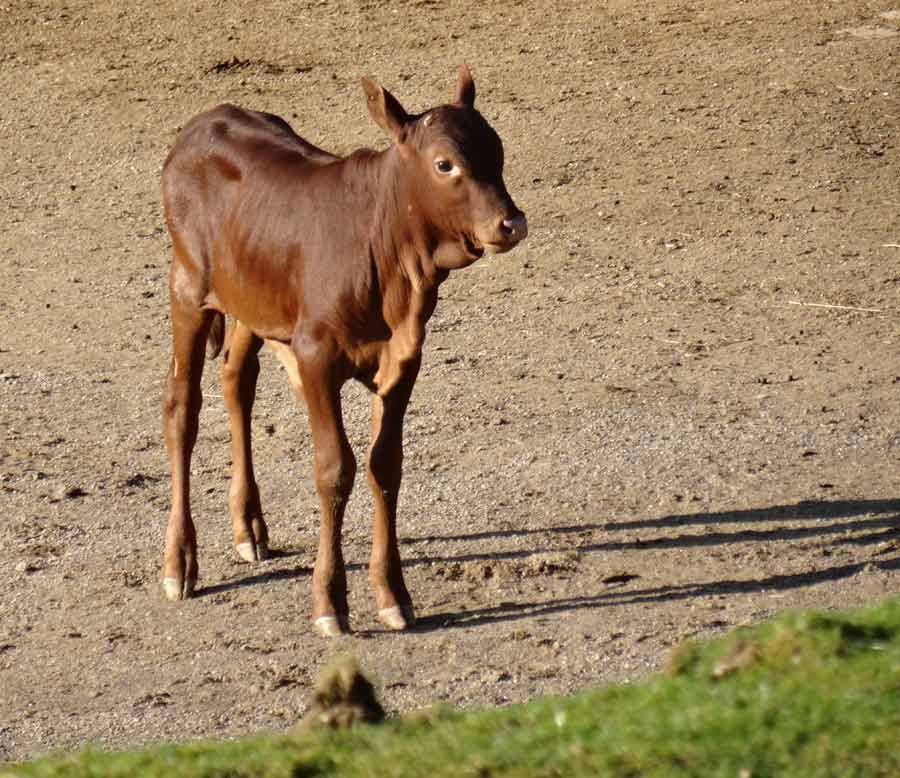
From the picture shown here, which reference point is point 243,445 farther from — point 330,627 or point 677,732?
point 677,732

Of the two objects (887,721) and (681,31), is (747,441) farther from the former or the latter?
(681,31)

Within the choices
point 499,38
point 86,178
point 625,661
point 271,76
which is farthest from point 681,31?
point 625,661

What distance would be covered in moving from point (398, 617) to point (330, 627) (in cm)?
27

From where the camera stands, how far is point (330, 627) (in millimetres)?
7262

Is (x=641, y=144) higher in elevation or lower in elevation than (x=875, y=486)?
higher

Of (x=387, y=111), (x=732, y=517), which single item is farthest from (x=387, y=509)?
(x=732, y=517)

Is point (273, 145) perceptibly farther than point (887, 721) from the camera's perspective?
Yes

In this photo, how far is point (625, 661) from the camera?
6.89m

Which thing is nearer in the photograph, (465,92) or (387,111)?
(387,111)

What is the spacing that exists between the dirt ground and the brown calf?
501 mm

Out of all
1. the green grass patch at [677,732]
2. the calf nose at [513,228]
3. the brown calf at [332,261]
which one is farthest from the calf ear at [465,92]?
the green grass patch at [677,732]

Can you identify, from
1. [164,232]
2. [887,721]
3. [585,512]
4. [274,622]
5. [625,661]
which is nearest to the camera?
[887,721]

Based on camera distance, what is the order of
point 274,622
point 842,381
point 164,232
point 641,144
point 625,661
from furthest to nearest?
point 641,144 → point 164,232 → point 842,381 → point 274,622 → point 625,661

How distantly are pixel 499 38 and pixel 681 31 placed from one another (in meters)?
1.61
